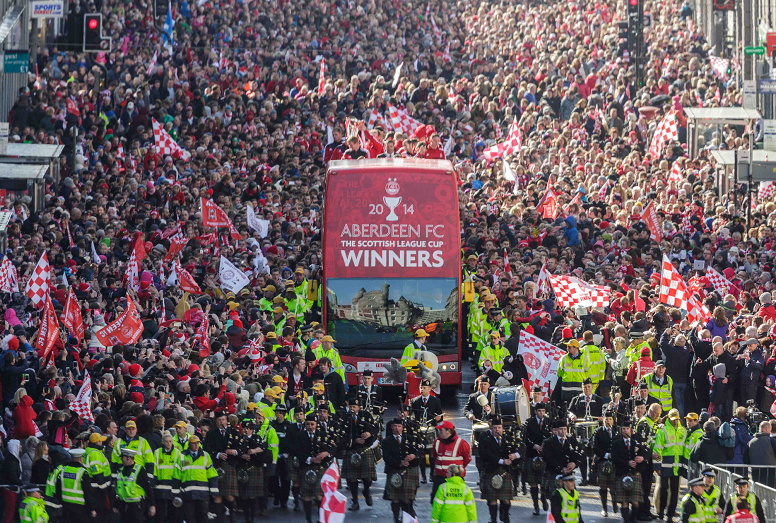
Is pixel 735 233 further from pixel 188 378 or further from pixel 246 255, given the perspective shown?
pixel 188 378

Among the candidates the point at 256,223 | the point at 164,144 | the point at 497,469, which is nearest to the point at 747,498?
the point at 497,469

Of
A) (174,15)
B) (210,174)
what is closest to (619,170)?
(210,174)

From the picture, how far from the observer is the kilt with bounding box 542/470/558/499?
19.9 metres

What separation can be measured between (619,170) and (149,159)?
32.5 ft

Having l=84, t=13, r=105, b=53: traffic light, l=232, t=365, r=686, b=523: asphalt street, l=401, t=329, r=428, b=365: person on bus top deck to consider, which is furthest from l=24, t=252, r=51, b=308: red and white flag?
l=84, t=13, r=105, b=53: traffic light

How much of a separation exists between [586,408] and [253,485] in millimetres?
4684

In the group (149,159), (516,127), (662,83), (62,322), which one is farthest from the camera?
(662,83)

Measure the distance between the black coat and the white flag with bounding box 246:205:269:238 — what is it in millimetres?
12540

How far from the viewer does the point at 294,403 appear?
2144cm

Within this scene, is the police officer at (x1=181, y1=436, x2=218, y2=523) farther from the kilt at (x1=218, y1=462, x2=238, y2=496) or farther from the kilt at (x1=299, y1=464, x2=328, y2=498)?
the kilt at (x1=299, y1=464, x2=328, y2=498)

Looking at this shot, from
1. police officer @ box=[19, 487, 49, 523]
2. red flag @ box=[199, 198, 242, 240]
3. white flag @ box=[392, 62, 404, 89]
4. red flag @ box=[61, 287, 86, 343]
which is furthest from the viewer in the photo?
white flag @ box=[392, 62, 404, 89]

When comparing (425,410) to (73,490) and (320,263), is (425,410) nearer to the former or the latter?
(73,490)

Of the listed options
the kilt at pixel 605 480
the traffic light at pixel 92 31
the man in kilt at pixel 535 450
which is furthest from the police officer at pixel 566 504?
the traffic light at pixel 92 31

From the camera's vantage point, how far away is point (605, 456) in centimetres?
1973
